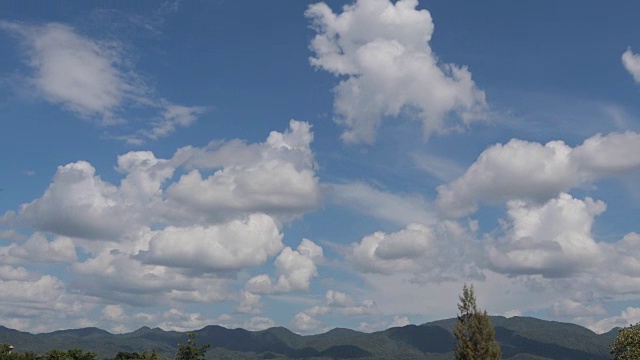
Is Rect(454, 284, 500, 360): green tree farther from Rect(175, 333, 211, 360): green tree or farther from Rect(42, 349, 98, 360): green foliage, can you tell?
Rect(42, 349, 98, 360): green foliage

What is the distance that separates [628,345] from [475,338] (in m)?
51.7

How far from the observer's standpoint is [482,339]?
5012 centimetres

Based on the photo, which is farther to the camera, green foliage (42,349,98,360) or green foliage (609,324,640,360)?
green foliage (42,349,98,360)

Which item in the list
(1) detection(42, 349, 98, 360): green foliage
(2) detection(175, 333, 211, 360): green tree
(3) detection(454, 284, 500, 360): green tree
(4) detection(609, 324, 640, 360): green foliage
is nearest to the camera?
(3) detection(454, 284, 500, 360): green tree

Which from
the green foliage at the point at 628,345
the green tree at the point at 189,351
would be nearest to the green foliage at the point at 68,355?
the green tree at the point at 189,351

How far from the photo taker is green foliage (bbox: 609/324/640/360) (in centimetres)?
8805

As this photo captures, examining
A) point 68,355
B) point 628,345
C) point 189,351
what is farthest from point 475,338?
point 68,355

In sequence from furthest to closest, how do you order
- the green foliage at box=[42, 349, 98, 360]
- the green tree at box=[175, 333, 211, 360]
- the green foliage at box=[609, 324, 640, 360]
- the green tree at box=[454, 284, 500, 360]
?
the green foliage at box=[42, 349, 98, 360] → the green tree at box=[175, 333, 211, 360] → the green foliage at box=[609, 324, 640, 360] → the green tree at box=[454, 284, 500, 360]

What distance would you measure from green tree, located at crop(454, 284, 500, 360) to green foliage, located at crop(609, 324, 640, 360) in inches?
1866

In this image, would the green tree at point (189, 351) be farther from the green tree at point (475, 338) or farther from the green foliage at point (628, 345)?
the green tree at point (475, 338)

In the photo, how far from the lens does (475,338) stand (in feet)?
165

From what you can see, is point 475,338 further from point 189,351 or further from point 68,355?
point 68,355

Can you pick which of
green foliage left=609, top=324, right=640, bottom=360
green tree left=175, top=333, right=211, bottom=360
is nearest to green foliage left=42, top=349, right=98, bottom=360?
green tree left=175, top=333, right=211, bottom=360

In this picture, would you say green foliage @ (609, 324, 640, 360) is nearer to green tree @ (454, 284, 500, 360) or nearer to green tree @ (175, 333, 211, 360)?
green tree @ (454, 284, 500, 360)
